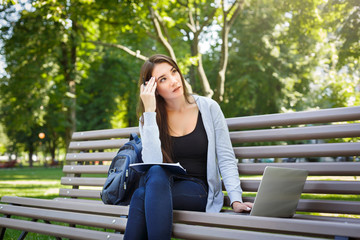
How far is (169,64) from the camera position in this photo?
11.1 feet

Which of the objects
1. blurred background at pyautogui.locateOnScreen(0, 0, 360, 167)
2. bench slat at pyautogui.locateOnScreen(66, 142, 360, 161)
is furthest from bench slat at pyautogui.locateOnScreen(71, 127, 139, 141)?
blurred background at pyautogui.locateOnScreen(0, 0, 360, 167)

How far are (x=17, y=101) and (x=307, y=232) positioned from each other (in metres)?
19.3

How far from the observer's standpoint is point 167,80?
3373 mm

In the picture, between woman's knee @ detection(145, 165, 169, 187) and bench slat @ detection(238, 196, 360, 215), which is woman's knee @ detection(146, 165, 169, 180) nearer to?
woman's knee @ detection(145, 165, 169, 187)

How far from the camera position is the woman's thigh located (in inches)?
115

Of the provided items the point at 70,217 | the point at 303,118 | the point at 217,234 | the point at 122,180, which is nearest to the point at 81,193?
the point at 70,217

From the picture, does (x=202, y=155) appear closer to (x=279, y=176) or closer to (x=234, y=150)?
(x=234, y=150)

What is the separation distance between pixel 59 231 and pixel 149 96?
1313 millimetres

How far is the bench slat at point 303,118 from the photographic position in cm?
289

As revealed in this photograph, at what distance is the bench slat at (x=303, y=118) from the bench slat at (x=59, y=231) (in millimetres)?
1316

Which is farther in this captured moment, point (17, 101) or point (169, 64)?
point (17, 101)

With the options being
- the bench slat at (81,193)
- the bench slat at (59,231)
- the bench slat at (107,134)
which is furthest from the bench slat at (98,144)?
the bench slat at (59,231)

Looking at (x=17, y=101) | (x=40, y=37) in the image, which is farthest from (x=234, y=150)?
(x=17, y=101)

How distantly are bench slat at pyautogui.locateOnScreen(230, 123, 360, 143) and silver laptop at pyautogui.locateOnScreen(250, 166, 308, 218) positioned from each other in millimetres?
435
